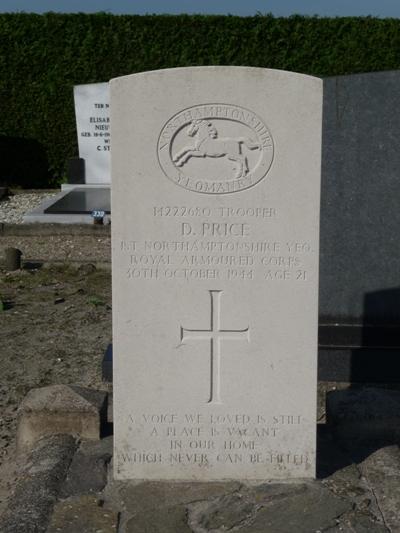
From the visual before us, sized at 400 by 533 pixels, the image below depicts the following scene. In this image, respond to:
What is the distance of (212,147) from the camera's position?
3.29 meters

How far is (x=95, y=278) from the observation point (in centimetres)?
770

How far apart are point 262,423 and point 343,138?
7.75 feet

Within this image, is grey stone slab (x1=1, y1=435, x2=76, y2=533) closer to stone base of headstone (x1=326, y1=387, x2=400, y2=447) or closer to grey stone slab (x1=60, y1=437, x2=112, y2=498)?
grey stone slab (x1=60, y1=437, x2=112, y2=498)

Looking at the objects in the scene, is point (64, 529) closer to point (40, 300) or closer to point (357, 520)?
point (357, 520)

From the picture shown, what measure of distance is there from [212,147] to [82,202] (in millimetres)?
7900

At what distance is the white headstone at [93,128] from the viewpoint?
1273 cm

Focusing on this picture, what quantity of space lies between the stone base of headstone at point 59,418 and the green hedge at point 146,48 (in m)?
10.4

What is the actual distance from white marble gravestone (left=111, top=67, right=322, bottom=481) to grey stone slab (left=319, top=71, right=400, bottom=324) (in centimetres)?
206

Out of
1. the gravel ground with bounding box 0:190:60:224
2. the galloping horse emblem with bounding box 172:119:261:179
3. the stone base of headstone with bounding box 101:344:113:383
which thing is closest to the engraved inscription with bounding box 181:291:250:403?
the galloping horse emblem with bounding box 172:119:261:179

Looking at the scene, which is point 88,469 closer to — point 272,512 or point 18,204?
point 272,512

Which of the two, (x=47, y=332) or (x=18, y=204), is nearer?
(x=47, y=332)

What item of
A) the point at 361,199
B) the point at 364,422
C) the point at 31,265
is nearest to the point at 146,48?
the point at 31,265

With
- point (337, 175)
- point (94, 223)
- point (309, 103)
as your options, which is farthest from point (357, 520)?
point (94, 223)

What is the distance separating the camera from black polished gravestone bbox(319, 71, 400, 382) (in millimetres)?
5254
